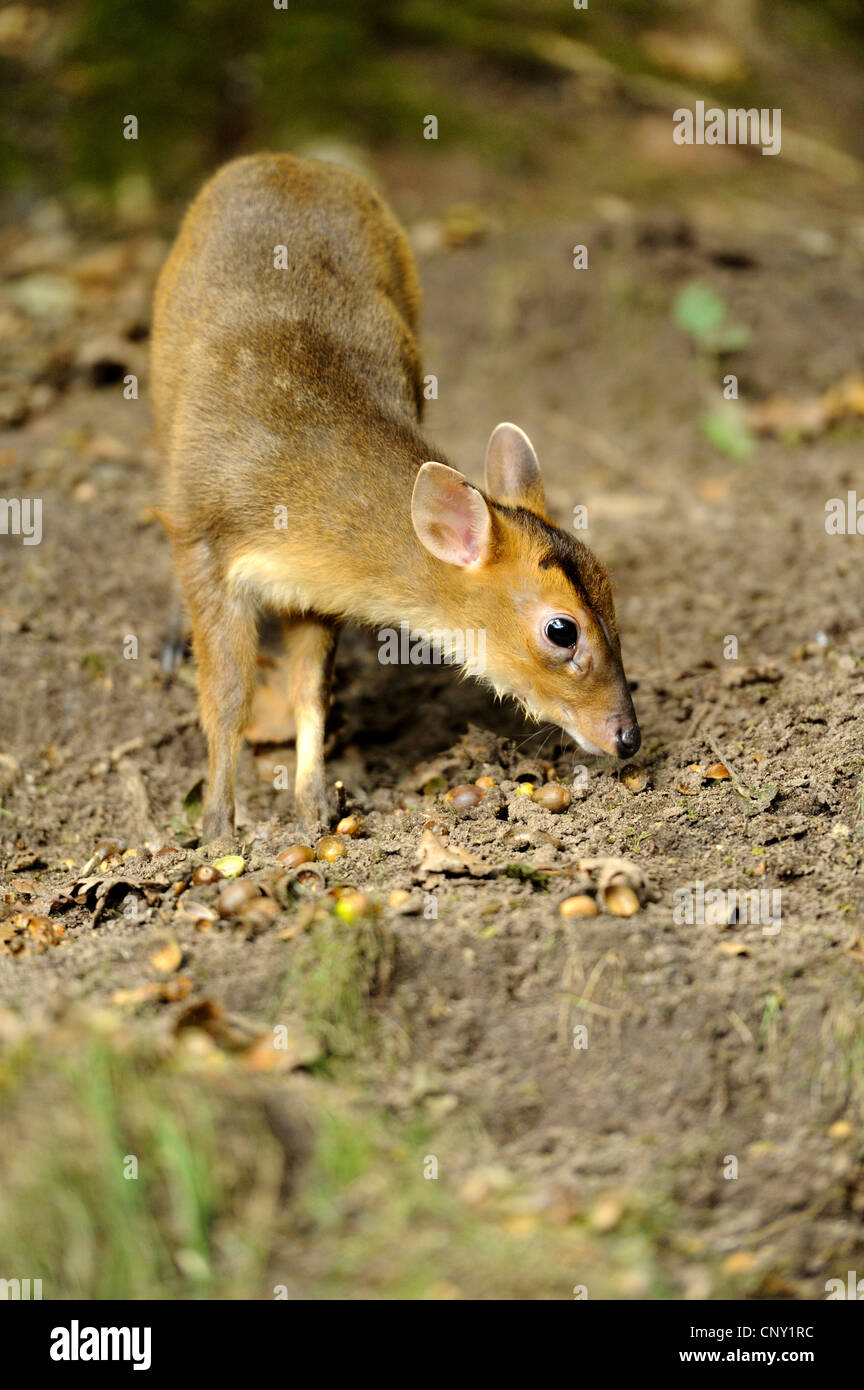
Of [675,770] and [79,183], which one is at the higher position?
[79,183]

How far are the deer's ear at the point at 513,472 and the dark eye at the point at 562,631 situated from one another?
0.64 metres

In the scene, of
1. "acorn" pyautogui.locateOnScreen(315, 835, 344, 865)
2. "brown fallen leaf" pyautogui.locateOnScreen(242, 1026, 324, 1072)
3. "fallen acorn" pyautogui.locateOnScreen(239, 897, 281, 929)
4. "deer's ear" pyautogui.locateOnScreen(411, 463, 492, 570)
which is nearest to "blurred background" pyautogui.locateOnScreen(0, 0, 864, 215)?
"deer's ear" pyautogui.locateOnScreen(411, 463, 492, 570)

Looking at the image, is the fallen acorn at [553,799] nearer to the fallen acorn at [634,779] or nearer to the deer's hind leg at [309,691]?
the fallen acorn at [634,779]

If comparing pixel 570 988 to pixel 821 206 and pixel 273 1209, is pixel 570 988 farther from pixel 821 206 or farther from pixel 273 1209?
pixel 821 206

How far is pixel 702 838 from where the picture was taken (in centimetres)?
460

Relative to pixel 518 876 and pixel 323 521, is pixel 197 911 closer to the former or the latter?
pixel 518 876

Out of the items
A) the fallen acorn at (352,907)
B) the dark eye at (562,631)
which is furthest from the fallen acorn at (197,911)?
the dark eye at (562,631)

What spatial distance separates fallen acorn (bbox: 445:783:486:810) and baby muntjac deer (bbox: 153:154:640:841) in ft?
1.35

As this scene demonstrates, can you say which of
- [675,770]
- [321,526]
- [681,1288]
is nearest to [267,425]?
[321,526]

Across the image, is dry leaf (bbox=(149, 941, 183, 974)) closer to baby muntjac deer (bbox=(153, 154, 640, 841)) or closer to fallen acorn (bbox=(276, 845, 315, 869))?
fallen acorn (bbox=(276, 845, 315, 869))

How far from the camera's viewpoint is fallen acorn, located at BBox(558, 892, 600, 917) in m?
4.02

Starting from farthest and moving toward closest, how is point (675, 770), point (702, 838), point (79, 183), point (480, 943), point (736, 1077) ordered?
1. point (79, 183)
2. point (675, 770)
3. point (702, 838)
4. point (480, 943)
5. point (736, 1077)

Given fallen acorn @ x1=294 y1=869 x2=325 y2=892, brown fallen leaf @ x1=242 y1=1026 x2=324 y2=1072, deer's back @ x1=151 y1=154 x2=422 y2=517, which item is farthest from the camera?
deer's back @ x1=151 y1=154 x2=422 y2=517
